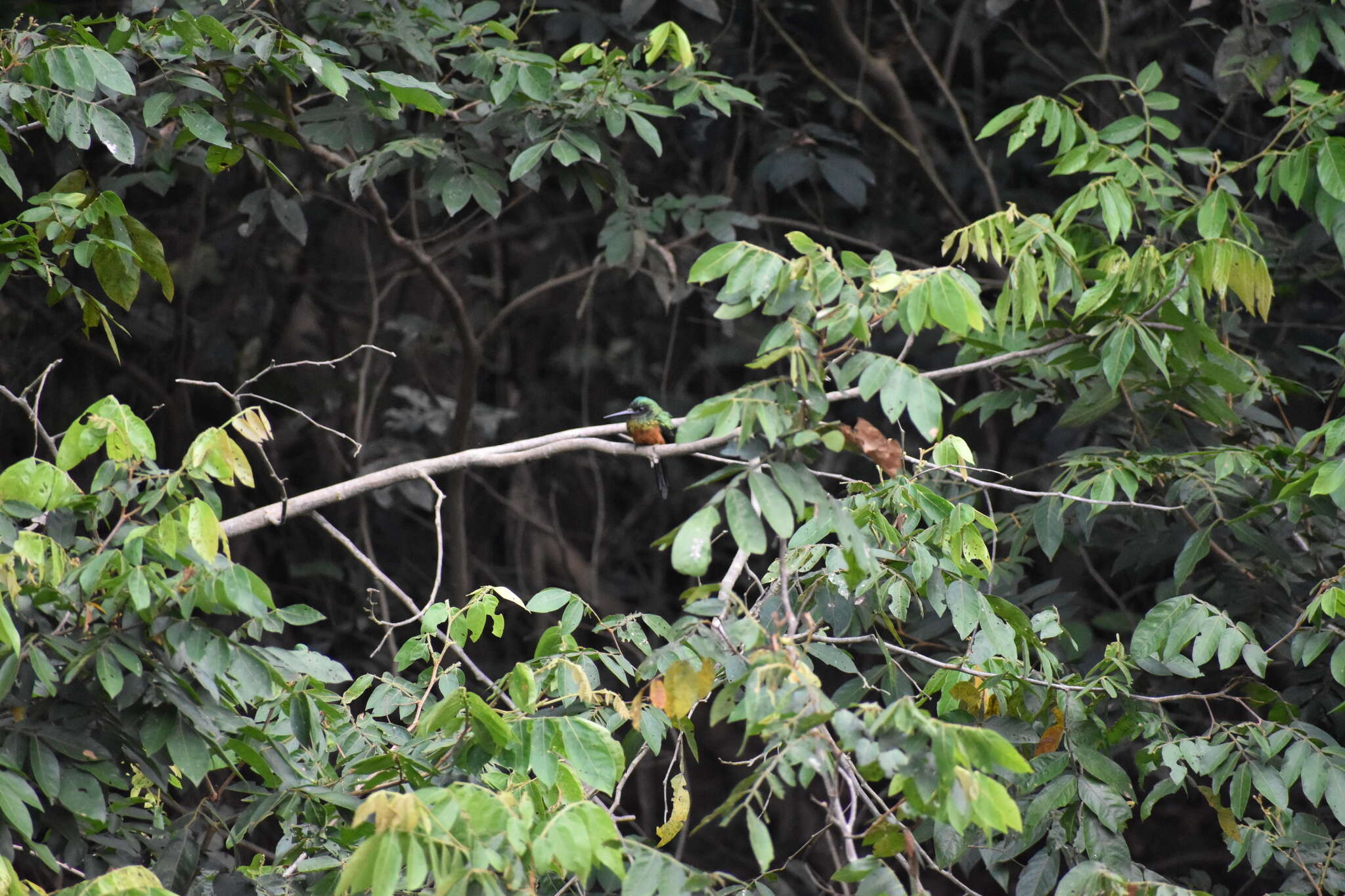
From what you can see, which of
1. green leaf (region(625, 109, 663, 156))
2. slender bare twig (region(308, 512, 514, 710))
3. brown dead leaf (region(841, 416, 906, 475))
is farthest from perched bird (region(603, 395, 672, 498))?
brown dead leaf (region(841, 416, 906, 475))

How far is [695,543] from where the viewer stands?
1.74 m

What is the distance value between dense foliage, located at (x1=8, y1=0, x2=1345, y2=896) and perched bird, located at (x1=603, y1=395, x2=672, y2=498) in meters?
0.21

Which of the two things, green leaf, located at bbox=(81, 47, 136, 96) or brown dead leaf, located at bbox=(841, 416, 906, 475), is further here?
green leaf, located at bbox=(81, 47, 136, 96)

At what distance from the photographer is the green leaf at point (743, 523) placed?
176cm

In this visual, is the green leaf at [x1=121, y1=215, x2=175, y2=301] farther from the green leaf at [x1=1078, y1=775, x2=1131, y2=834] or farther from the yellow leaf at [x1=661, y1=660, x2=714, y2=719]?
the green leaf at [x1=1078, y1=775, x2=1131, y2=834]

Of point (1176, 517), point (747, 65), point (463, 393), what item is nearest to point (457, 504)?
point (463, 393)

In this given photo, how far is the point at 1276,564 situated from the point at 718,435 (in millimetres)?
2079

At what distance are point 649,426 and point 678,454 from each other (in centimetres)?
74

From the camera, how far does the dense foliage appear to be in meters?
1.98

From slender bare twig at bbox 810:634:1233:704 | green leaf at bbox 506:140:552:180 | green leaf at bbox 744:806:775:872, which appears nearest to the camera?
green leaf at bbox 744:806:775:872

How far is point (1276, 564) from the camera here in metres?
3.25

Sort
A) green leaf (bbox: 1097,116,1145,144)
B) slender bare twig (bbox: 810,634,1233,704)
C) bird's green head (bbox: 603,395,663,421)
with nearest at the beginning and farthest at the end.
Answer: slender bare twig (bbox: 810,634,1233,704), green leaf (bbox: 1097,116,1145,144), bird's green head (bbox: 603,395,663,421)

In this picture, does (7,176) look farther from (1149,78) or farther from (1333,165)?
(1333,165)

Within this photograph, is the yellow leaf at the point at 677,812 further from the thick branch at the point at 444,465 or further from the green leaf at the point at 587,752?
the thick branch at the point at 444,465
